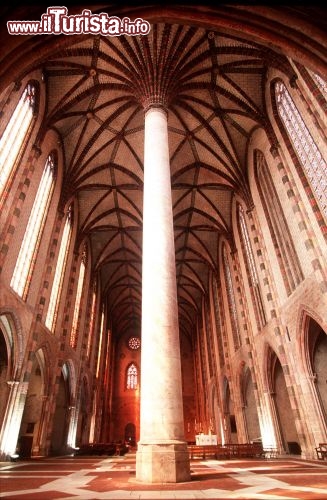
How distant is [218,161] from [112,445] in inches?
706

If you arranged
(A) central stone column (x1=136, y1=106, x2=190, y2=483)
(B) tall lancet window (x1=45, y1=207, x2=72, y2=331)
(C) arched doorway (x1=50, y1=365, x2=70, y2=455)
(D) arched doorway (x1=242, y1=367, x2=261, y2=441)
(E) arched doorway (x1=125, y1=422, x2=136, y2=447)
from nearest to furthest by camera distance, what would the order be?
1. (A) central stone column (x1=136, y1=106, x2=190, y2=483)
2. (B) tall lancet window (x1=45, y1=207, x2=72, y2=331)
3. (C) arched doorway (x1=50, y1=365, x2=70, y2=455)
4. (D) arched doorway (x1=242, y1=367, x2=261, y2=441)
5. (E) arched doorway (x1=125, y1=422, x2=136, y2=447)

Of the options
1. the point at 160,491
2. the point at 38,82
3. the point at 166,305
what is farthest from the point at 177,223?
the point at 160,491

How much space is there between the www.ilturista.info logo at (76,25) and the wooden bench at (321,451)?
13.2 meters

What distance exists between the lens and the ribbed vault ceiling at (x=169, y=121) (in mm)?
13344

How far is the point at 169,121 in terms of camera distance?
17.2 m

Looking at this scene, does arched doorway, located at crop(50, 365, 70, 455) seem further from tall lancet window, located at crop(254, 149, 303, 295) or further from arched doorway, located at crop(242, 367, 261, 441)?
tall lancet window, located at crop(254, 149, 303, 295)

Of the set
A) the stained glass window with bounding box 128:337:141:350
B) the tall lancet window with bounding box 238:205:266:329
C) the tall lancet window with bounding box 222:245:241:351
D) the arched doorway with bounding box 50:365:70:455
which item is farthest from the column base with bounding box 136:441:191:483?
the stained glass window with bounding box 128:337:141:350

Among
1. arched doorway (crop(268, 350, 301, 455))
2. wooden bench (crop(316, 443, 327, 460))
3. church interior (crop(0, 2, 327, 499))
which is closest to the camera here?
church interior (crop(0, 2, 327, 499))

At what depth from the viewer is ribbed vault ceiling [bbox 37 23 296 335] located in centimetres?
1334

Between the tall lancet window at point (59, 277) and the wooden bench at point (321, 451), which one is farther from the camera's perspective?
the tall lancet window at point (59, 277)

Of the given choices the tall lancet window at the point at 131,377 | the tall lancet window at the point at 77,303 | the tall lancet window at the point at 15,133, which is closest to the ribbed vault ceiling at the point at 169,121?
the tall lancet window at the point at 15,133

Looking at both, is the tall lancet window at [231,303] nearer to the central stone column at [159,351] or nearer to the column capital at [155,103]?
the column capital at [155,103]

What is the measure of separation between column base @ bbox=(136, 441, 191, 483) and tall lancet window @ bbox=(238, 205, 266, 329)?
11.9 meters

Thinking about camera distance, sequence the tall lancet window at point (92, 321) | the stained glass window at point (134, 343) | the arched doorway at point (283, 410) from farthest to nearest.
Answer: the stained glass window at point (134, 343)
the tall lancet window at point (92, 321)
the arched doorway at point (283, 410)
